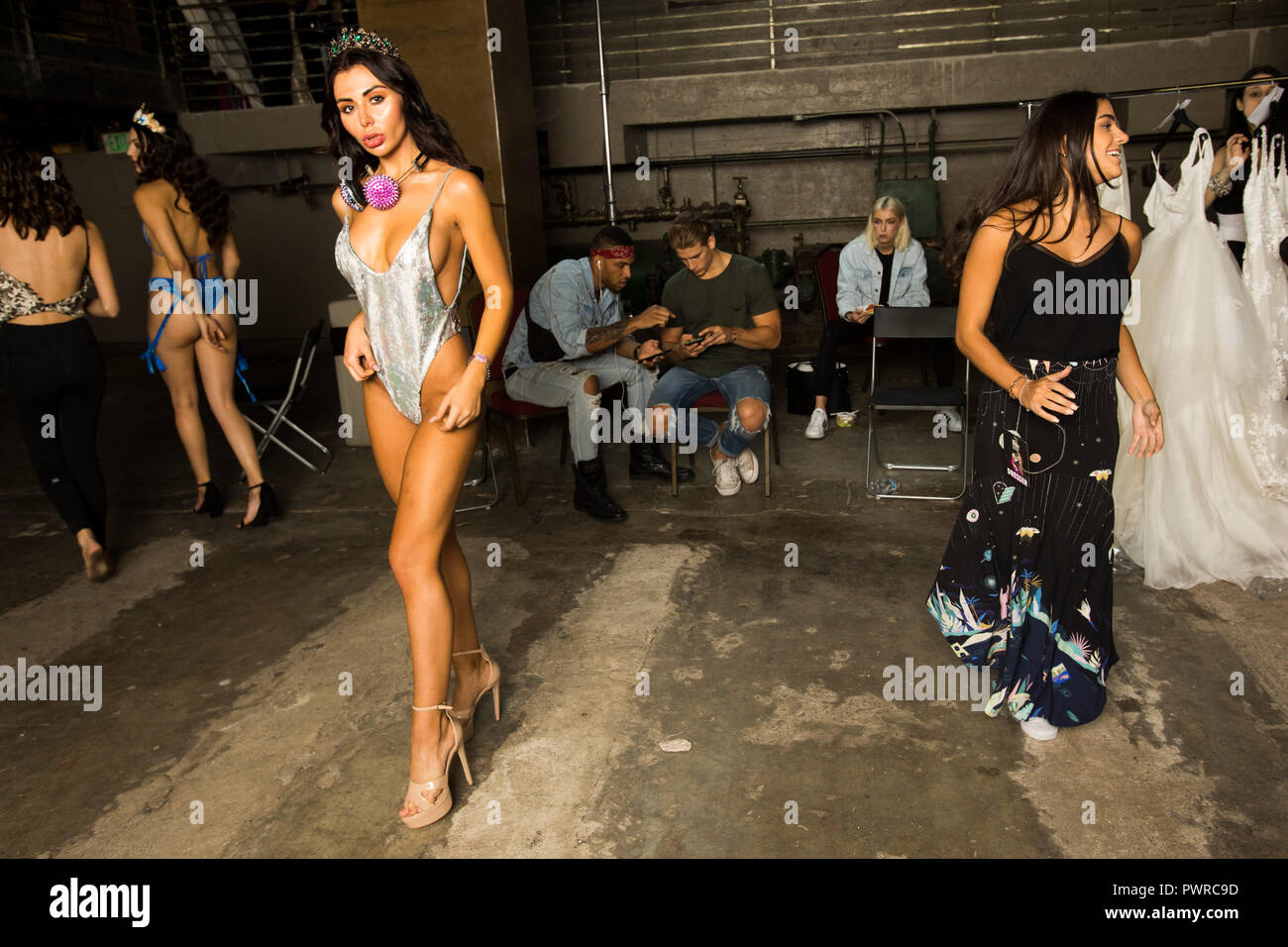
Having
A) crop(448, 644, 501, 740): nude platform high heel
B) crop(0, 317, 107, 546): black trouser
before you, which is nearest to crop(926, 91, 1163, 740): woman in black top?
crop(448, 644, 501, 740): nude platform high heel

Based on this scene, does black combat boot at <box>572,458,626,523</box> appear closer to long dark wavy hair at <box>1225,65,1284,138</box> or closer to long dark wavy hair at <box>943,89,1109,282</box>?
long dark wavy hair at <box>943,89,1109,282</box>

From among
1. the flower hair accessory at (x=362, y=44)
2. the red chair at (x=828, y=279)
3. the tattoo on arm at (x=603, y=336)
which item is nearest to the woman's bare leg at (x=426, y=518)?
the flower hair accessory at (x=362, y=44)

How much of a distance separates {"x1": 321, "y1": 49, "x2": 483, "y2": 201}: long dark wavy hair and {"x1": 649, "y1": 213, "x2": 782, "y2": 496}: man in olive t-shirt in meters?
2.41

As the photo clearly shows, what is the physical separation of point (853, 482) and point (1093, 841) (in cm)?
276

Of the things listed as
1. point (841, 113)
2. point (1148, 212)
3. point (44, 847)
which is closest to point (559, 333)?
point (1148, 212)

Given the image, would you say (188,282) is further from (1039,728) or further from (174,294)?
(1039,728)

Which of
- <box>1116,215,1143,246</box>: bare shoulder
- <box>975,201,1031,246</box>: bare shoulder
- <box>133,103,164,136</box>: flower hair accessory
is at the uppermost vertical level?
<box>133,103,164,136</box>: flower hair accessory

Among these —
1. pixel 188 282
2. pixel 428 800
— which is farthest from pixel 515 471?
pixel 428 800

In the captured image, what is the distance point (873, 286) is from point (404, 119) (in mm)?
4072

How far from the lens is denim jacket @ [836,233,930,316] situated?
5664 mm

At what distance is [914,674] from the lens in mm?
2947

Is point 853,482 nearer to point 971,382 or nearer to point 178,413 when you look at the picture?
point 971,382

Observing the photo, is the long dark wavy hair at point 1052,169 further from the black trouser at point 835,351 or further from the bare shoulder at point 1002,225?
the black trouser at point 835,351

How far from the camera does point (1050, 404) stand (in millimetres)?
2371
